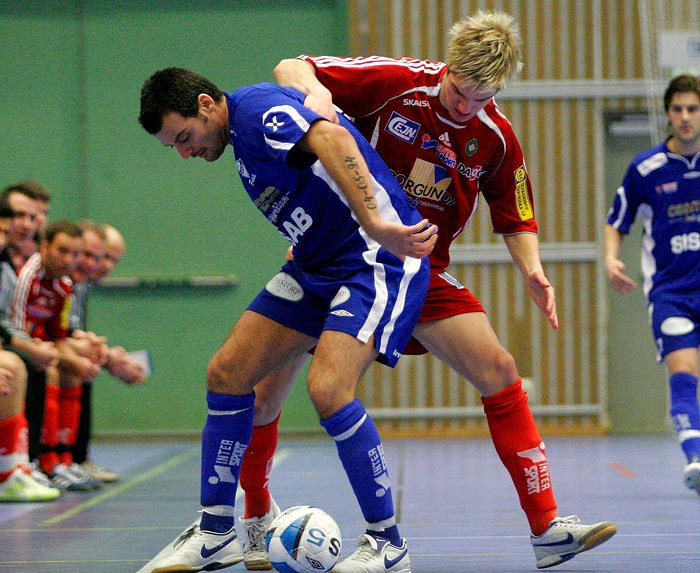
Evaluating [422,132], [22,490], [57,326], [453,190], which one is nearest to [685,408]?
[453,190]

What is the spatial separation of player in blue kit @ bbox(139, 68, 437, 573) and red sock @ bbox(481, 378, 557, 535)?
0.51 m

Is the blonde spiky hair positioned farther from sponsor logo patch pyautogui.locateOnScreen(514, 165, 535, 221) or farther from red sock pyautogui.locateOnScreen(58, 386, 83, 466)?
red sock pyautogui.locateOnScreen(58, 386, 83, 466)

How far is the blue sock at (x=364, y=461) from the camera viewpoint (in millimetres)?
3096

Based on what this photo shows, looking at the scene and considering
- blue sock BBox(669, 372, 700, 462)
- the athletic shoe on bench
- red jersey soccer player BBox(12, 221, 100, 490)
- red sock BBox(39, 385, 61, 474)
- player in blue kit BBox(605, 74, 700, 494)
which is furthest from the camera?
red sock BBox(39, 385, 61, 474)

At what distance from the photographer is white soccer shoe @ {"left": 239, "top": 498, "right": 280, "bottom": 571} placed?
11.4ft

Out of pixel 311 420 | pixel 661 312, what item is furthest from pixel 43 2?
pixel 661 312

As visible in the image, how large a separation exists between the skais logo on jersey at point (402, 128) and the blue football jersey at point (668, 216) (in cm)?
246

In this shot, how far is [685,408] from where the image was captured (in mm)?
5230

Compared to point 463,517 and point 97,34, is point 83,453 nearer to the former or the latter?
point 463,517

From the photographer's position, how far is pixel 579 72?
33.6 feet

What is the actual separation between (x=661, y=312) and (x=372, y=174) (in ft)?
8.98

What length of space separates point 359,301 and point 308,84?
2.37ft

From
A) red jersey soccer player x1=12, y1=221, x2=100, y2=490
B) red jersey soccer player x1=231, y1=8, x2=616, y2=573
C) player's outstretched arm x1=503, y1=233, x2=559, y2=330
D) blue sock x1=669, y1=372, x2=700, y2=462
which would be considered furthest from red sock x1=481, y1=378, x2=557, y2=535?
red jersey soccer player x1=12, y1=221, x2=100, y2=490

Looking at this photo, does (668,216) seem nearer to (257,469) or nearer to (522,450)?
(522,450)
